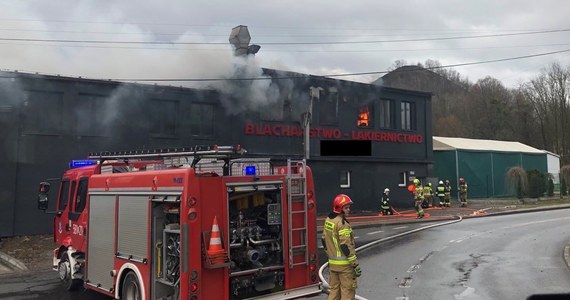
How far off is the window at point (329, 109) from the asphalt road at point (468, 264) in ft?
25.1

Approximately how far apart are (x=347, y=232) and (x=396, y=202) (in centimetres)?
1968

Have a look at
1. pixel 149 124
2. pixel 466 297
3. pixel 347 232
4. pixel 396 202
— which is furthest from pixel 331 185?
pixel 347 232

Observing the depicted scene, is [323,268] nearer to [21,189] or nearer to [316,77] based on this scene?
[21,189]

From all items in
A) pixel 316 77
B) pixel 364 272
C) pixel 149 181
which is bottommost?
pixel 364 272

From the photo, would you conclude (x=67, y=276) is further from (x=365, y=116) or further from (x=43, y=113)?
(x=365, y=116)

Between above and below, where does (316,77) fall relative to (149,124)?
above

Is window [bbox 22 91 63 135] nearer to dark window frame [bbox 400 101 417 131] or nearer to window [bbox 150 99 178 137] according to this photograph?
window [bbox 150 99 178 137]

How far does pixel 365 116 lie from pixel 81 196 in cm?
1781

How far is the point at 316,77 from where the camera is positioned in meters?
22.0

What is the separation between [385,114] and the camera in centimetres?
2541

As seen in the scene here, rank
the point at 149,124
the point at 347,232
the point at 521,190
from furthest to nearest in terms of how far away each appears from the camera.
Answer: the point at 521,190, the point at 149,124, the point at 347,232

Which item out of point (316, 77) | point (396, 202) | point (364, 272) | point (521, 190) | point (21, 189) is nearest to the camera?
point (364, 272)

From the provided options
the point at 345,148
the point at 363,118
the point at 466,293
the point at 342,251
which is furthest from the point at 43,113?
the point at 363,118

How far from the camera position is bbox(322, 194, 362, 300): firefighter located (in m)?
5.91
